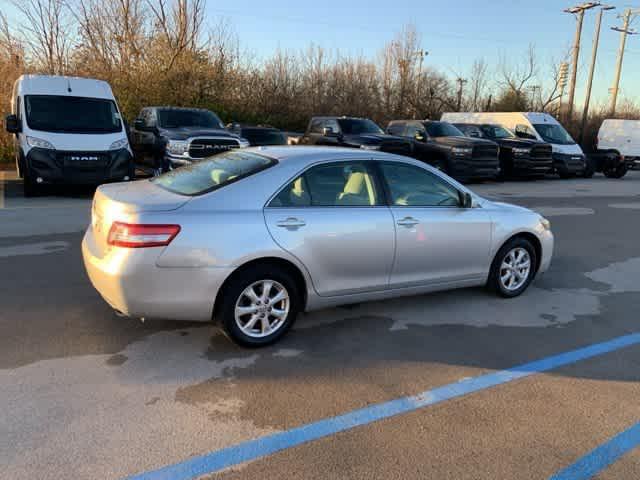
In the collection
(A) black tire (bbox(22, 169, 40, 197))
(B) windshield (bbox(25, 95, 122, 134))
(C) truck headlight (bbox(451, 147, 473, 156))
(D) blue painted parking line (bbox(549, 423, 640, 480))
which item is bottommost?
(D) blue painted parking line (bbox(549, 423, 640, 480))

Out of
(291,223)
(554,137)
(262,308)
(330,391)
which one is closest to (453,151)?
(554,137)

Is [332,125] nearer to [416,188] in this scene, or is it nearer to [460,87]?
[416,188]

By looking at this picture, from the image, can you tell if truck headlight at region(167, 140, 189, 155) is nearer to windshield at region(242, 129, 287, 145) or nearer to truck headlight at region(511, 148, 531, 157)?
windshield at region(242, 129, 287, 145)

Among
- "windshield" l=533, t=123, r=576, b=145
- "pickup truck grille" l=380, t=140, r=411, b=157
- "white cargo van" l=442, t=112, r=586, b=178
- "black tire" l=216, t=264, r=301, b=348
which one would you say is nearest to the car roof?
"black tire" l=216, t=264, r=301, b=348

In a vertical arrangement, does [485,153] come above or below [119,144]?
above

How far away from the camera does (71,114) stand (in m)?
11.1

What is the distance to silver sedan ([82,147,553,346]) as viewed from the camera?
11.9 feet

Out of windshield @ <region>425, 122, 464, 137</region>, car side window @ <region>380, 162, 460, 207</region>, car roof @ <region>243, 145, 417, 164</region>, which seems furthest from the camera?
windshield @ <region>425, 122, 464, 137</region>

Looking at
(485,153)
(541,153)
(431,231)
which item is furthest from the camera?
(541,153)

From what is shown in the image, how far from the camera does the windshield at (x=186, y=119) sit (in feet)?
43.9

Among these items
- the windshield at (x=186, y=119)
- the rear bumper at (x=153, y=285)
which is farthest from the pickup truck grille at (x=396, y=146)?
the rear bumper at (x=153, y=285)

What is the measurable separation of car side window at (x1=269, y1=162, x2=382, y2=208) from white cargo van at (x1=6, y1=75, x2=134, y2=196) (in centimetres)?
789

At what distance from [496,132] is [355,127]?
659 centimetres

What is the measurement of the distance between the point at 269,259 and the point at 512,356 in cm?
209
